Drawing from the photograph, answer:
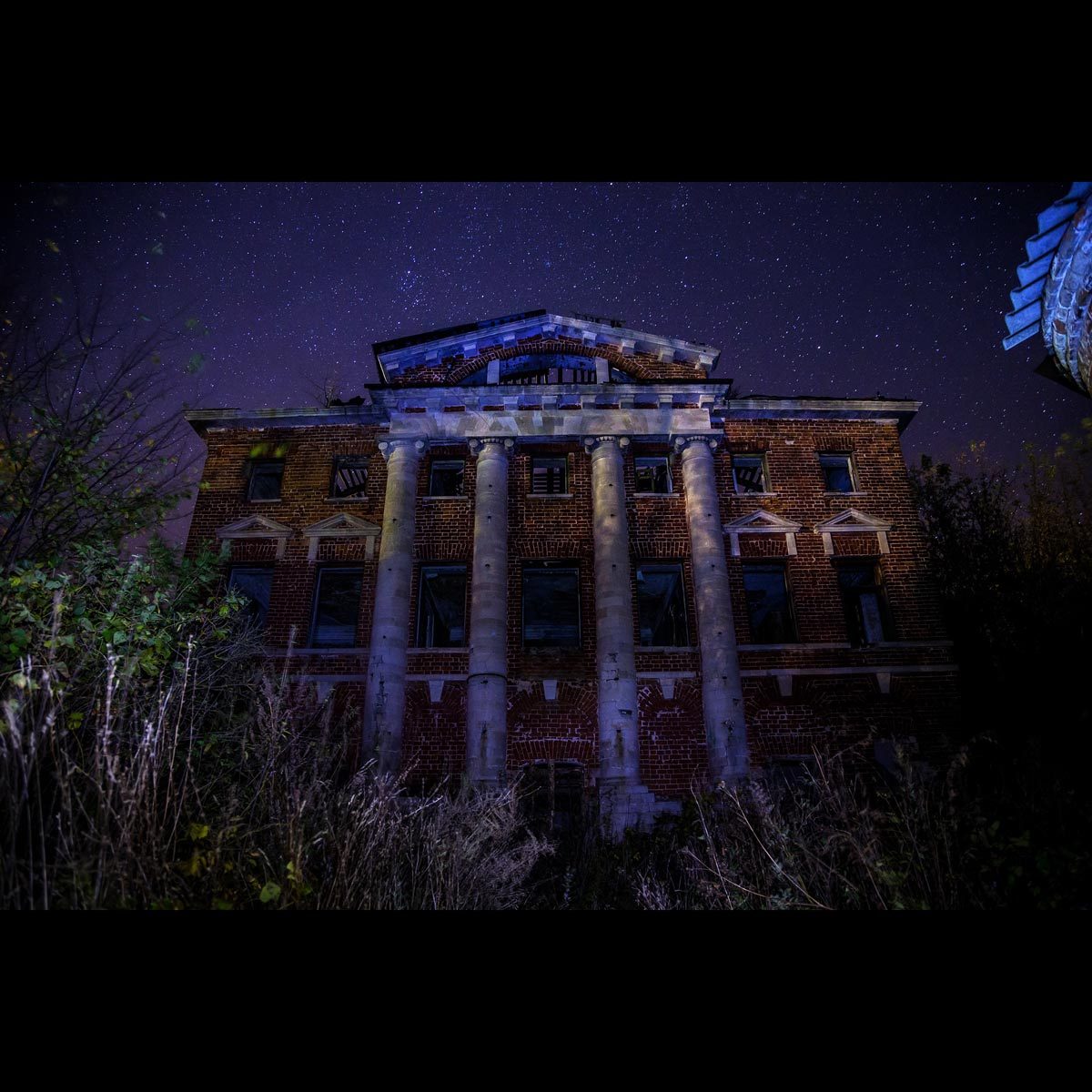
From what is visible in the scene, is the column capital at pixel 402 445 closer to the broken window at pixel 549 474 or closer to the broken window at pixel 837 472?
the broken window at pixel 549 474

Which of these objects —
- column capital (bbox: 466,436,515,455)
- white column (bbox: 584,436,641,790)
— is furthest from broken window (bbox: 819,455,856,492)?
column capital (bbox: 466,436,515,455)

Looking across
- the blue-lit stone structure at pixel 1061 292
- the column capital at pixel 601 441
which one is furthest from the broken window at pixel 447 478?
the blue-lit stone structure at pixel 1061 292

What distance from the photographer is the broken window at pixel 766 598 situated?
16047 mm

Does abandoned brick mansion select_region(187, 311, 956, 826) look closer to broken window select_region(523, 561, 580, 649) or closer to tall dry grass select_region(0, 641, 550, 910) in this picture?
broken window select_region(523, 561, 580, 649)

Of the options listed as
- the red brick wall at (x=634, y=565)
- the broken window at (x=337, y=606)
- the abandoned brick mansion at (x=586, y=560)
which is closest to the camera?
the abandoned brick mansion at (x=586, y=560)

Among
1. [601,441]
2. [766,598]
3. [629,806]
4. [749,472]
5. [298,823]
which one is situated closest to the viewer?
[298,823]

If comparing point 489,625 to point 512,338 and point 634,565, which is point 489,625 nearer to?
point 634,565

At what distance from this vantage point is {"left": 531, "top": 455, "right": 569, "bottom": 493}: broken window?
17.2 m

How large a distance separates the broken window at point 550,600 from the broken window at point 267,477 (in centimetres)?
751

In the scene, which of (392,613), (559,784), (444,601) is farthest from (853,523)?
(392,613)

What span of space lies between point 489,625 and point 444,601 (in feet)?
8.24

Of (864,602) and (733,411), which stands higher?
(733,411)

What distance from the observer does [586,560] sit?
1593 centimetres

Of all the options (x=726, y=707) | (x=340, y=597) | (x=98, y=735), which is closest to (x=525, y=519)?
(x=340, y=597)
